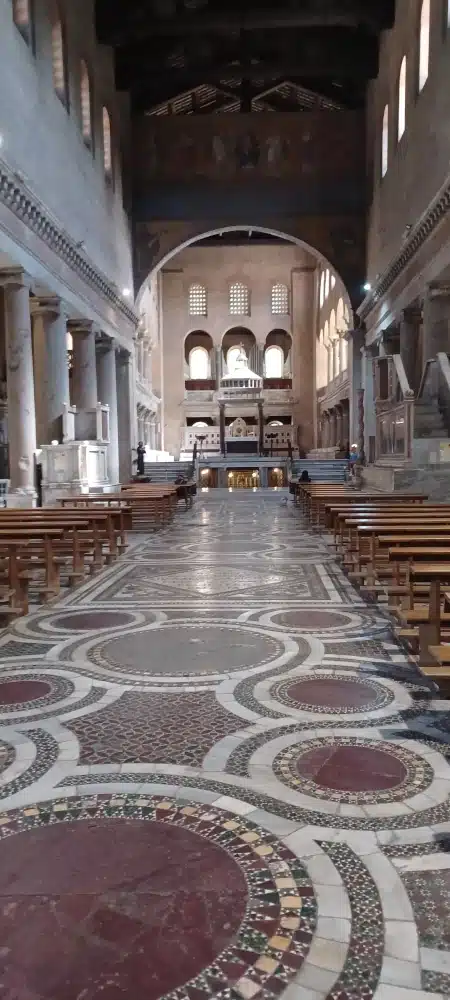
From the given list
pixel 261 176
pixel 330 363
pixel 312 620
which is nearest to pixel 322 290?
pixel 330 363

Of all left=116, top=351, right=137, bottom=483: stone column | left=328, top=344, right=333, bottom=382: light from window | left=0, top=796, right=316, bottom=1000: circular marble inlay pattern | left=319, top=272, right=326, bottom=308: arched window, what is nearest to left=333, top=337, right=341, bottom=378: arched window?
left=328, top=344, right=333, bottom=382: light from window

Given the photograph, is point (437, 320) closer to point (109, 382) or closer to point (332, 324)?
point (109, 382)

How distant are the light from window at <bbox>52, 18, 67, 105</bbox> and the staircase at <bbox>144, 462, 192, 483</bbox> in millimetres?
13430

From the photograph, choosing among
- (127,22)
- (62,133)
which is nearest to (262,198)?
(127,22)

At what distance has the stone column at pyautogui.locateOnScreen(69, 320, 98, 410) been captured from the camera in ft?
67.1

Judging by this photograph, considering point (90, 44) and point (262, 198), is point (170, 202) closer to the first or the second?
point (262, 198)

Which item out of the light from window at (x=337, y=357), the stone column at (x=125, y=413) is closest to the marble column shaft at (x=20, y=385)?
the stone column at (x=125, y=413)

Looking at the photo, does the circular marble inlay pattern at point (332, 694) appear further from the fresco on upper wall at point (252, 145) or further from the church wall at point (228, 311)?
the church wall at point (228, 311)

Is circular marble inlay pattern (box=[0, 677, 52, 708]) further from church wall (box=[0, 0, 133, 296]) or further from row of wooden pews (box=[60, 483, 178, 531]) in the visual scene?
church wall (box=[0, 0, 133, 296])

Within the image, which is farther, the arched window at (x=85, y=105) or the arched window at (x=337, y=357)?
the arched window at (x=337, y=357)

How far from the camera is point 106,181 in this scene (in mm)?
23266

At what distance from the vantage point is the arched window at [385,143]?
22828 millimetres

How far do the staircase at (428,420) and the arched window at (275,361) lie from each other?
2933 centimetres

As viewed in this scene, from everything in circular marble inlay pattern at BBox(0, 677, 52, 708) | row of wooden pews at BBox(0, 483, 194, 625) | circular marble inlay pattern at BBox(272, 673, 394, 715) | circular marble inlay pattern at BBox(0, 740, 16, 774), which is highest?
row of wooden pews at BBox(0, 483, 194, 625)
